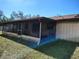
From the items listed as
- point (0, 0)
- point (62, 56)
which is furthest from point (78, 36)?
point (0, 0)

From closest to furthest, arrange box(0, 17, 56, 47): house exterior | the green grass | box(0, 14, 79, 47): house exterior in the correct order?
1. the green grass
2. box(0, 14, 79, 47): house exterior
3. box(0, 17, 56, 47): house exterior

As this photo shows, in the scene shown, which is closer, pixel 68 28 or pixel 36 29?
pixel 68 28

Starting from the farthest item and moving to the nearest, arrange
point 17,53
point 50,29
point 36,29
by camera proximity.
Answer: point 50,29, point 36,29, point 17,53

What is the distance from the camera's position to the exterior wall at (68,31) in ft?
56.0

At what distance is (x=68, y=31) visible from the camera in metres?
17.9

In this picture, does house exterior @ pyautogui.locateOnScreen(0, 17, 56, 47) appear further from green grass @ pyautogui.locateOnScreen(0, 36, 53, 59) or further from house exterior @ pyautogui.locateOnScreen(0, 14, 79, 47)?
green grass @ pyautogui.locateOnScreen(0, 36, 53, 59)

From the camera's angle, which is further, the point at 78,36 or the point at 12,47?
the point at 78,36

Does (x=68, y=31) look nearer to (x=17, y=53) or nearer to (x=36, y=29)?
(x=36, y=29)

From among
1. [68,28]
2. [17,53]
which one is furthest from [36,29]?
[17,53]

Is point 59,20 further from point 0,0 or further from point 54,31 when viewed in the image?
point 0,0

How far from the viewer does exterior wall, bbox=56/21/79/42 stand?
17.1 m

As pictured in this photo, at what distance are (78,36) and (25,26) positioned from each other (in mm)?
7598

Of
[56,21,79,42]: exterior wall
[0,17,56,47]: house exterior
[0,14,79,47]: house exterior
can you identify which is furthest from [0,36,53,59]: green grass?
[56,21,79,42]: exterior wall

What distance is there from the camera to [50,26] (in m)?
19.5
